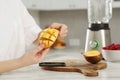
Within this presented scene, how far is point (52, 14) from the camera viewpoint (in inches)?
115

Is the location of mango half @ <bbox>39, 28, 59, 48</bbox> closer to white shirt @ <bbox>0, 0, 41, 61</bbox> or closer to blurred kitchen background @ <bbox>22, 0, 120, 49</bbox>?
white shirt @ <bbox>0, 0, 41, 61</bbox>

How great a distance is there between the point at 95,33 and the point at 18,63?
0.69m

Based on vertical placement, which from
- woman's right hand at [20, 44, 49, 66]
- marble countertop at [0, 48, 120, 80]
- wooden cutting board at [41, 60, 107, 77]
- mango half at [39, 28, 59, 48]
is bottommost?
marble countertop at [0, 48, 120, 80]

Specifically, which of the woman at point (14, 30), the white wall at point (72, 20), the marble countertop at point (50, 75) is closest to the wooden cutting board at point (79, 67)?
the marble countertop at point (50, 75)

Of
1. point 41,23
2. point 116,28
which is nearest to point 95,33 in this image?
point 116,28

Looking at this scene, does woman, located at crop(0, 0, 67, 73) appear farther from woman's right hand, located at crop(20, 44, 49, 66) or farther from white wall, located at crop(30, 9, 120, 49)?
white wall, located at crop(30, 9, 120, 49)

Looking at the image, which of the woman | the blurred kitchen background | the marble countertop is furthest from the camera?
the blurred kitchen background

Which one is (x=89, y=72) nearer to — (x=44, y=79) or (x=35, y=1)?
(x=44, y=79)

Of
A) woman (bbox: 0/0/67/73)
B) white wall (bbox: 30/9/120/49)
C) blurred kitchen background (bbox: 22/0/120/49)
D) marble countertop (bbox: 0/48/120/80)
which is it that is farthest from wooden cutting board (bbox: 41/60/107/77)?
white wall (bbox: 30/9/120/49)

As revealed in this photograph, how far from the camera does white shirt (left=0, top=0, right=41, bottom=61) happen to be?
1696 mm

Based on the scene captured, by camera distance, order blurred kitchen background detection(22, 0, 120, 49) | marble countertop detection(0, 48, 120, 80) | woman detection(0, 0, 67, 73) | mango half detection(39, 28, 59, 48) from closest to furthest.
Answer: marble countertop detection(0, 48, 120, 80) < mango half detection(39, 28, 59, 48) < woman detection(0, 0, 67, 73) < blurred kitchen background detection(22, 0, 120, 49)

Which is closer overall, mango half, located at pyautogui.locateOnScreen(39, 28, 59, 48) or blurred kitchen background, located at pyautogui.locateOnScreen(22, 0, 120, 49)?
mango half, located at pyautogui.locateOnScreen(39, 28, 59, 48)

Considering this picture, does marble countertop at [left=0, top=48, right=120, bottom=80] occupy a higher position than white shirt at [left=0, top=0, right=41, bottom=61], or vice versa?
white shirt at [left=0, top=0, right=41, bottom=61]

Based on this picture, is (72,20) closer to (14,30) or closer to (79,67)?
(14,30)
